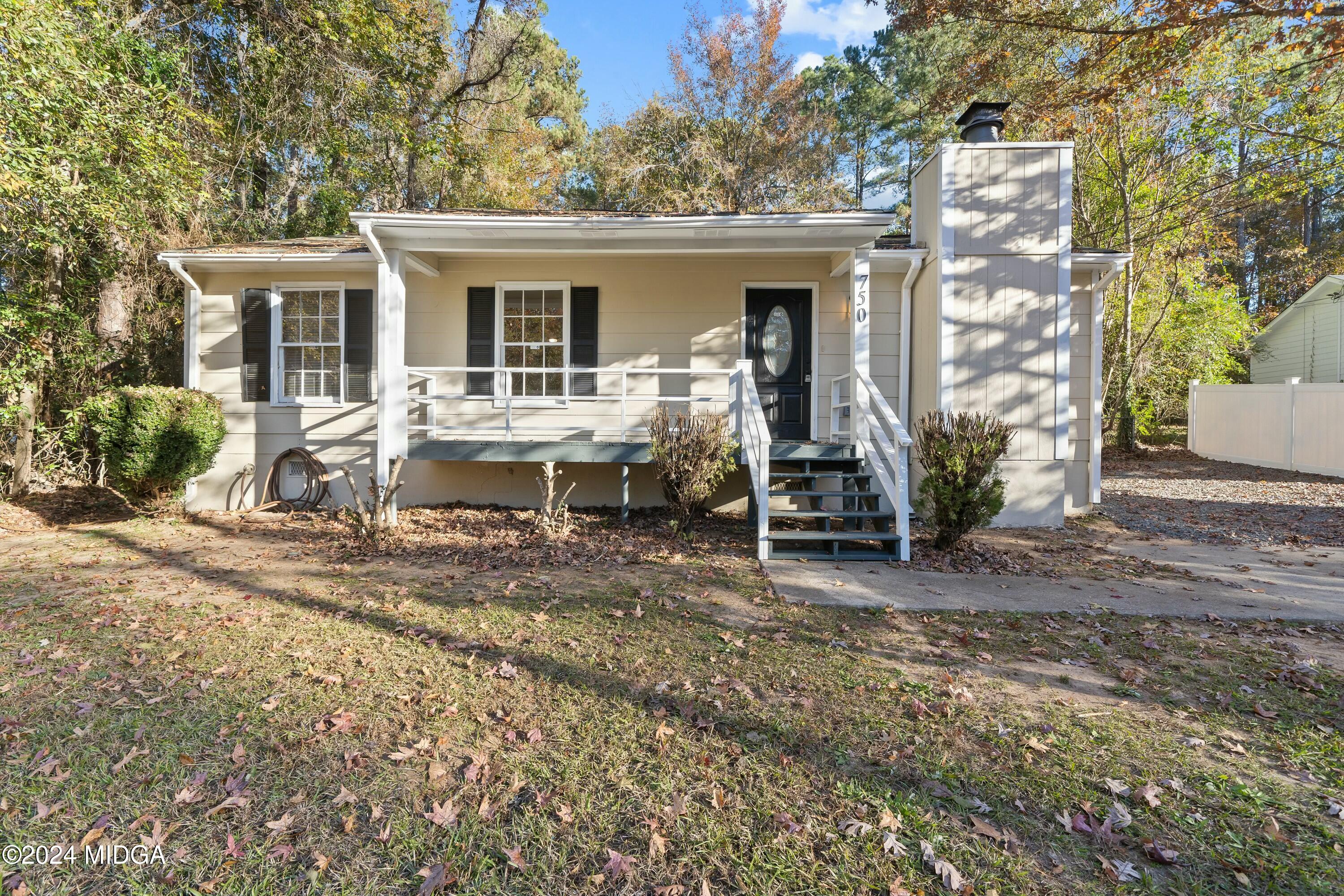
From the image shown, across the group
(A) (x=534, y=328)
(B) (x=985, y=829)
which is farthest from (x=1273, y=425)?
(B) (x=985, y=829)

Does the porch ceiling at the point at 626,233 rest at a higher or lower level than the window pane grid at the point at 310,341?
higher

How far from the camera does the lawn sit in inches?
87.0

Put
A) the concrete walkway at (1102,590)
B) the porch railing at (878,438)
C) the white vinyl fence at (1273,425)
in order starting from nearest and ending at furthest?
the concrete walkway at (1102,590)
the porch railing at (878,438)
the white vinyl fence at (1273,425)

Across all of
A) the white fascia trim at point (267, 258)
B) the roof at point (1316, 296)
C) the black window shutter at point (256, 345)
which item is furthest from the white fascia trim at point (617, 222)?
the roof at point (1316, 296)

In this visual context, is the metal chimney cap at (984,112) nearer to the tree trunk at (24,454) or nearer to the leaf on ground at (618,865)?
the leaf on ground at (618,865)

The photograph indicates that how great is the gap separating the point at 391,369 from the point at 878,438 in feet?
17.6

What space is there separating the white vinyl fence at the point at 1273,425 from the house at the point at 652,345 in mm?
6885

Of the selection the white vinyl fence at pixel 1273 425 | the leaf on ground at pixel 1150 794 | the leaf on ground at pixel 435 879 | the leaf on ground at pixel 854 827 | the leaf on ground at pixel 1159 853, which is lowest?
the leaf on ground at pixel 435 879

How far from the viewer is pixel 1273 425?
13.0m

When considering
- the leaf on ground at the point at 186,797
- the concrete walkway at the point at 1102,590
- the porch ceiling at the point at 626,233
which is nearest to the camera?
the leaf on ground at the point at 186,797

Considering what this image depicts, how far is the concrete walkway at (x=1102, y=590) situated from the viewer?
475 cm

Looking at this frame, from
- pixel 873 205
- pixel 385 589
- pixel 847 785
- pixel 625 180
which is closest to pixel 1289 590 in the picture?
pixel 847 785

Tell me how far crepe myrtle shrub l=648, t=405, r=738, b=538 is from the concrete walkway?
105cm

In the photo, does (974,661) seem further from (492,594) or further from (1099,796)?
(492,594)
